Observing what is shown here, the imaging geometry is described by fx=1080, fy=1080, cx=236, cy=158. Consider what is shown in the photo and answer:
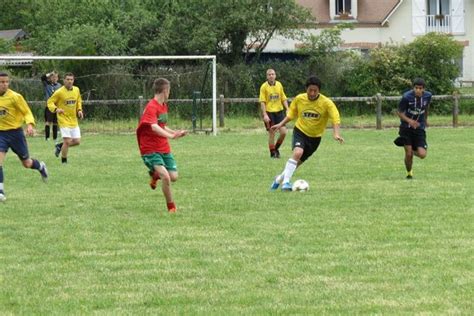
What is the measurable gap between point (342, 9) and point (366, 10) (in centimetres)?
118

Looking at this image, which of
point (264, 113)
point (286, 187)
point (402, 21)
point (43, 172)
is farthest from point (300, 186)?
point (402, 21)

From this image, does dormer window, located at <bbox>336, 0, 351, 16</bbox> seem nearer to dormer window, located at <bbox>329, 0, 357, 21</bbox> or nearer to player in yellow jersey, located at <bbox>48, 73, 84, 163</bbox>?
dormer window, located at <bbox>329, 0, 357, 21</bbox>

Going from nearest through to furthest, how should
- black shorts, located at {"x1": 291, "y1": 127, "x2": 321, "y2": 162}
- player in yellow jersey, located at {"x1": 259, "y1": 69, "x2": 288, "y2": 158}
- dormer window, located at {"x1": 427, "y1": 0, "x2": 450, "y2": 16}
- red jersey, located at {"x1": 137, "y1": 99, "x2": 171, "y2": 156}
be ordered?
red jersey, located at {"x1": 137, "y1": 99, "x2": 171, "y2": 156} < black shorts, located at {"x1": 291, "y1": 127, "x2": 321, "y2": 162} < player in yellow jersey, located at {"x1": 259, "y1": 69, "x2": 288, "y2": 158} < dormer window, located at {"x1": 427, "y1": 0, "x2": 450, "y2": 16}

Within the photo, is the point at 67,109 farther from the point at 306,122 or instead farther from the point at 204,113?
the point at 204,113

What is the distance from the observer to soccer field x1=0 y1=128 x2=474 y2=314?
7.86 metres

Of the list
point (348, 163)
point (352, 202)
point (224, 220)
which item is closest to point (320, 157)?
point (348, 163)

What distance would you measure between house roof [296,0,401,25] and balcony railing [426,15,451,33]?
5.99 ft

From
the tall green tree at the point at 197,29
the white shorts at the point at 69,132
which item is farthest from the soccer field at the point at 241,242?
the tall green tree at the point at 197,29

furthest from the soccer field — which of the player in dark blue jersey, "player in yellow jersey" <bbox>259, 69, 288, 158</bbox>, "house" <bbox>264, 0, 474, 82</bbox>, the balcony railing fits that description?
the balcony railing

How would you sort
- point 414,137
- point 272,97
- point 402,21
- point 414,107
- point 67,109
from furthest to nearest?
point 402,21 < point 272,97 < point 67,109 < point 414,137 < point 414,107

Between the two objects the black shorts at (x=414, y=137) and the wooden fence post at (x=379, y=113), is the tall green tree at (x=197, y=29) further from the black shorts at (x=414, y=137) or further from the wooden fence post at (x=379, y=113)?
the black shorts at (x=414, y=137)

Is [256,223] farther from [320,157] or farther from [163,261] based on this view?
[320,157]

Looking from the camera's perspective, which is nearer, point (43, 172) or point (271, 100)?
point (43, 172)

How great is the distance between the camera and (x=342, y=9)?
5281cm
